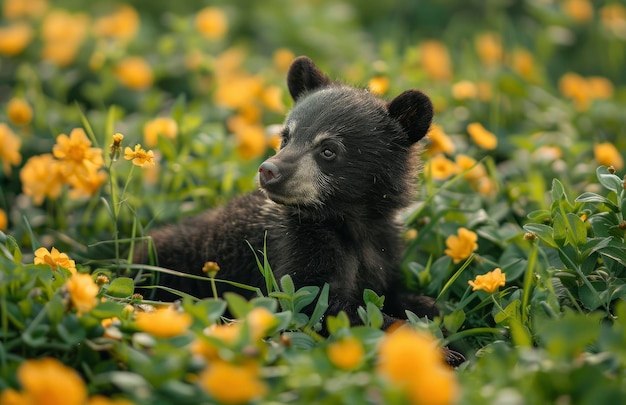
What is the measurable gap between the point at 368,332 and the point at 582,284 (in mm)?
1333

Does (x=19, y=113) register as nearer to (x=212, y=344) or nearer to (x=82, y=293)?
(x=82, y=293)

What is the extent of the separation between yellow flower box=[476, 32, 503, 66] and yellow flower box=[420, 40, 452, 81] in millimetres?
373

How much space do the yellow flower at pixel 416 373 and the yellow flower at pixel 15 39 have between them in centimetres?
585

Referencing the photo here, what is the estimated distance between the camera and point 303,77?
504cm

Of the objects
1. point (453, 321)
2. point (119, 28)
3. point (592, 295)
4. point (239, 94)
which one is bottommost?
point (453, 321)

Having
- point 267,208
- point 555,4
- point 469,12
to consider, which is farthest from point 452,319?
point 469,12

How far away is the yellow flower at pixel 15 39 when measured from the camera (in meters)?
7.30

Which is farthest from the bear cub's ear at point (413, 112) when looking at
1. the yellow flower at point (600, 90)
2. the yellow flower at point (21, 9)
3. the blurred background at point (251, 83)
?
the yellow flower at point (21, 9)

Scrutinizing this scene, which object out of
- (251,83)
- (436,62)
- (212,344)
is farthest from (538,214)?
(436,62)

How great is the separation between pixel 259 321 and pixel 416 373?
720 mm

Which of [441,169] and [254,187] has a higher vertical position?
[441,169]

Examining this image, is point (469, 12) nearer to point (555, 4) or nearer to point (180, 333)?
point (555, 4)

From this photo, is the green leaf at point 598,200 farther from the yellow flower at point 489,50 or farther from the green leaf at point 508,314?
the yellow flower at point 489,50

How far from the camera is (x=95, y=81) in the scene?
784 cm
